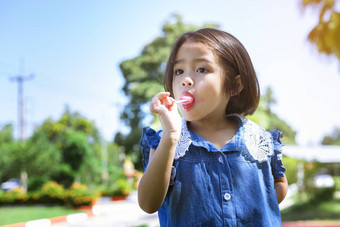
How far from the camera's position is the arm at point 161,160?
3.70ft

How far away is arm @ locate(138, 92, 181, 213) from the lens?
1.13m

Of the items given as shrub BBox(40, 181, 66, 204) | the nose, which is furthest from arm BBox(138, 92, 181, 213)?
shrub BBox(40, 181, 66, 204)

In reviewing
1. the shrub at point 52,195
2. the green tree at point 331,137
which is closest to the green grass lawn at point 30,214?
the shrub at point 52,195

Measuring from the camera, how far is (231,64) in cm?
137

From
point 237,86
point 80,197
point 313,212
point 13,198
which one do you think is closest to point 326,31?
point 313,212

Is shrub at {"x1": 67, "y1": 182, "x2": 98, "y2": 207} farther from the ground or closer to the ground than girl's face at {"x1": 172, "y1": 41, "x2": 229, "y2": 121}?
closer to the ground

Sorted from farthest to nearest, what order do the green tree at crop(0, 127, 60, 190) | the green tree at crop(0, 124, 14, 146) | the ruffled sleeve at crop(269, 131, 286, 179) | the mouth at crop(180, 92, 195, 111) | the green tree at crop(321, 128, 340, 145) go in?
the green tree at crop(321, 128, 340, 145), the green tree at crop(0, 124, 14, 146), the green tree at crop(0, 127, 60, 190), the ruffled sleeve at crop(269, 131, 286, 179), the mouth at crop(180, 92, 195, 111)

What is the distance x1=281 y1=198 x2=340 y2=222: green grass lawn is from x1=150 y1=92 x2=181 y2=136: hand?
8393 millimetres

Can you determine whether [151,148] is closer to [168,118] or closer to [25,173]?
[168,118]

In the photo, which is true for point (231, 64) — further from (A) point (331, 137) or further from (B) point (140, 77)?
(A) point (331, 137)

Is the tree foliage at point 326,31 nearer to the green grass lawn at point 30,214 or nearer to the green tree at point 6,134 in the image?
the green grass lawn at point 30,214

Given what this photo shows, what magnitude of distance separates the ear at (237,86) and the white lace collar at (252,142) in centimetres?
10

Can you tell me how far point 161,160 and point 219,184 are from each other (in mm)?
220

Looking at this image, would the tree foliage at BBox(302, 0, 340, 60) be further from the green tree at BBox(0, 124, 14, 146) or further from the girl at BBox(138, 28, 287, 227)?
the green tree at BBox(0, 124, 14, 146)
